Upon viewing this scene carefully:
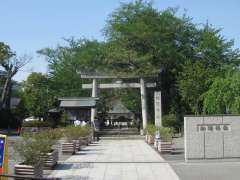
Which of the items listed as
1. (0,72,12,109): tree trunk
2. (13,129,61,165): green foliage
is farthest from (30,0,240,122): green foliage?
(13,129,61,165): green foliage

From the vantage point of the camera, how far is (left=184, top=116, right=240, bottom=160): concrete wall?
20188mm

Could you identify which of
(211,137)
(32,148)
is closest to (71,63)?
(211,137)

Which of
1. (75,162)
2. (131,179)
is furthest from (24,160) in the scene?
(75,162)

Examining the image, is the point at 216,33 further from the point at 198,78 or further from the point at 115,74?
the point at 115,74

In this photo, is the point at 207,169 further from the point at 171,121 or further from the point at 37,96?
the point at 37,96

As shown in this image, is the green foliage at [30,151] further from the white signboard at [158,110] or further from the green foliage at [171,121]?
the green foliage at [171,121]

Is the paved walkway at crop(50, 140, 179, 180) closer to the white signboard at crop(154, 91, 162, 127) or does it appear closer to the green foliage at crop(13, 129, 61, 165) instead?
the green foliage at crop(13, 129, 61, 165)

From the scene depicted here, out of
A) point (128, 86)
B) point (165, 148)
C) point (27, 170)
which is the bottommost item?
point (27, 170)

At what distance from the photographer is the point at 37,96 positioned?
61.0 m

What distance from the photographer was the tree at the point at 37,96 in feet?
197

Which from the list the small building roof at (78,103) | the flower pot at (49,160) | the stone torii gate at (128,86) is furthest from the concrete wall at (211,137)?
the stone torii gate at (128,86)

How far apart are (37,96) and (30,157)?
47.4m

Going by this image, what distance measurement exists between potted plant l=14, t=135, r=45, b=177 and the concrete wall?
730 centimetres

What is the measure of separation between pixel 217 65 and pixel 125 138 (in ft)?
41.7
